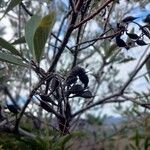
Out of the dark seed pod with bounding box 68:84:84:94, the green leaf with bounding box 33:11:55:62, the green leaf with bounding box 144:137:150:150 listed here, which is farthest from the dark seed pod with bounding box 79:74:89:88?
the green leaf with bounding box 144:137:150:150

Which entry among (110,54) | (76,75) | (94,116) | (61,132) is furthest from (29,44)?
(94,116)

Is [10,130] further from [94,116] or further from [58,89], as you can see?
[94,116]

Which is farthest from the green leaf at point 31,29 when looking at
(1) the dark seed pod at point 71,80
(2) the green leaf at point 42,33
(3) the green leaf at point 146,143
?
(3) the green leaf at point 146,143

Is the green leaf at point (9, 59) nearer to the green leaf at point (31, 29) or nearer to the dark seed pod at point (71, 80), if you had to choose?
the green leaf at point (31, 29)

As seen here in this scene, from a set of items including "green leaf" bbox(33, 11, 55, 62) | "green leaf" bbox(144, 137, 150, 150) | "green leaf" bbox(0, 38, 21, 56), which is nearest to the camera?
"green leaf" bbox(33, 11, 55, 62)

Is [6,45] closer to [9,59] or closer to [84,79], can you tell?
[9,59]

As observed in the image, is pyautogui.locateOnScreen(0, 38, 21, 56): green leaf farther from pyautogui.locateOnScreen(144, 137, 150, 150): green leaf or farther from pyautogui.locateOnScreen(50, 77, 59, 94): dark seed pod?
pyautogui.locateOnScreen(144, 137, 150, 150): green leaf
